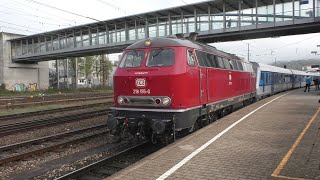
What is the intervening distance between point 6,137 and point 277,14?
1071 inches

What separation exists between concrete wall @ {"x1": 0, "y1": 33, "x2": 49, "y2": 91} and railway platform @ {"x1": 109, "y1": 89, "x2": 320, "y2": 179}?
2276 inches

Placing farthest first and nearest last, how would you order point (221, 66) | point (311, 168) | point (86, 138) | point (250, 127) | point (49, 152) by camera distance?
1. point (221, 66)
2. point (86, 138)
3. point (250, 127)
4. point (49, 152)
5. point (311, 168)

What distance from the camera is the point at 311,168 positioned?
6340 millimetres

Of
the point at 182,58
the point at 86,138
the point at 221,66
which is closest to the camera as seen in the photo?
the point at 182,58

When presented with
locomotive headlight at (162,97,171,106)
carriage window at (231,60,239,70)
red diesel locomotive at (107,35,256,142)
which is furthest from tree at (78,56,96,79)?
locomotive headlight at (162,97,171,106)

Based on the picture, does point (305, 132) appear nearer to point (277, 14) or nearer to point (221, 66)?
point (221, 66)

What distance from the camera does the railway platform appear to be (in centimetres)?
621

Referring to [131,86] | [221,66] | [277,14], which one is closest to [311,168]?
[131,86]

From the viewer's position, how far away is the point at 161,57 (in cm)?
977

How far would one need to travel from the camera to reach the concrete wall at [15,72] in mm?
61281

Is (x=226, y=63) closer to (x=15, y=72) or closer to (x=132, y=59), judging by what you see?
(x=132, y=59)

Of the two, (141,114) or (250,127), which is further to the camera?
(250,127)

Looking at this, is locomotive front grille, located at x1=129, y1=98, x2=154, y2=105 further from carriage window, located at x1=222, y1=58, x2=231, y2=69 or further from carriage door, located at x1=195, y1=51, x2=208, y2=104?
carriage window, located at x1=222, y1=58, x2=231, y2=69

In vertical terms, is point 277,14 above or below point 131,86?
above
